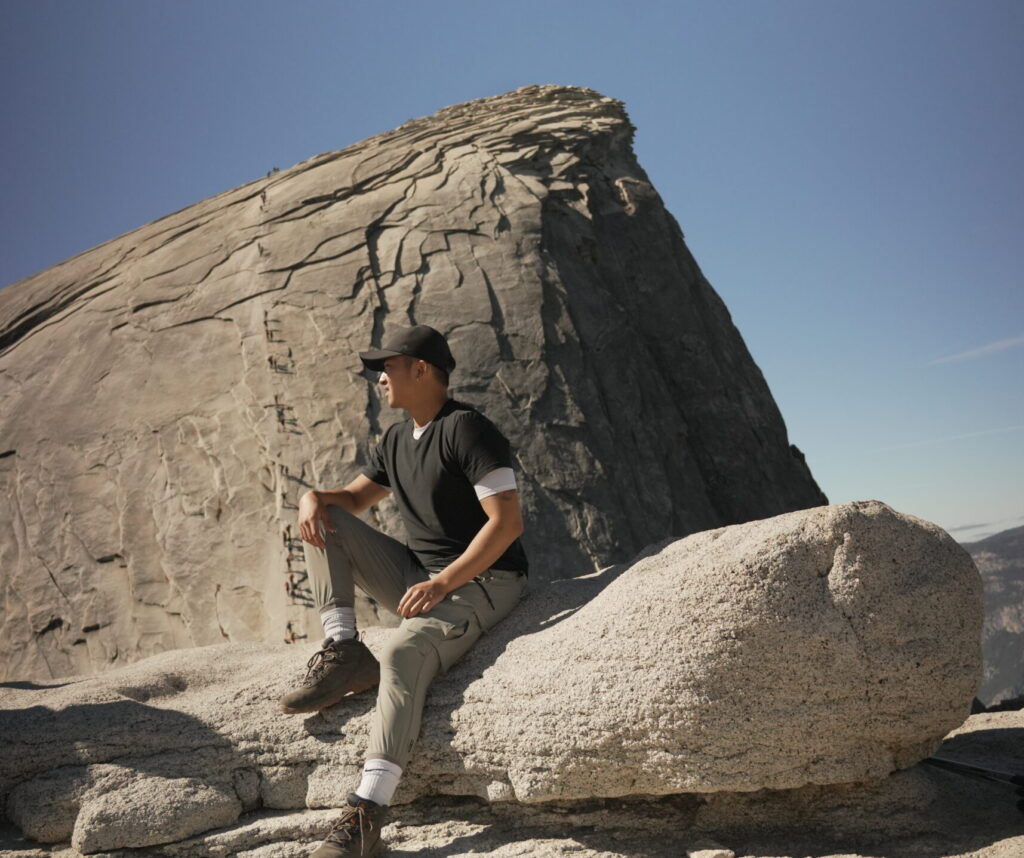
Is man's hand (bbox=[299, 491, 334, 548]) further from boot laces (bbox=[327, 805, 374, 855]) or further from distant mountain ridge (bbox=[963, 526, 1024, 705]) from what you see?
distant mountain ridge (bbox=[963, 526, 1024, 705])

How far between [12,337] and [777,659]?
758 centimetres

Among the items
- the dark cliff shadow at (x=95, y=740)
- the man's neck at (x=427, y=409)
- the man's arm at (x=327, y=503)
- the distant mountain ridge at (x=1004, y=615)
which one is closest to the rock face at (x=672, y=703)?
the dark cliff shadow at (x=95, y=740)

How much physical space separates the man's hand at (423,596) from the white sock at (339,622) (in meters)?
0.27

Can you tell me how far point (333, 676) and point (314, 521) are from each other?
0.57 meters

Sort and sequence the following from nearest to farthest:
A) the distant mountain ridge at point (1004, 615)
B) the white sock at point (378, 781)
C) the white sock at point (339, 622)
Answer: the white sock at point (378, 781) → the white sock at point (339, 622) → the distant mountain ridge at point (1004, 615)

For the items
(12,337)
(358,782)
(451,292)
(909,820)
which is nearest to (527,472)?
(451,292)

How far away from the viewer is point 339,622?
11.4ft

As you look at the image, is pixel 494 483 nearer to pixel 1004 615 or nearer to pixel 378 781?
pixel 378 781

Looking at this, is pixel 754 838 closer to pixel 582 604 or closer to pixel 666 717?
pixel 666 717

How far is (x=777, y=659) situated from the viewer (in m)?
2.90

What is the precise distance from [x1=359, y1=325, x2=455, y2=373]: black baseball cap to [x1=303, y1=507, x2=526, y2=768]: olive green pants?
1.93ft

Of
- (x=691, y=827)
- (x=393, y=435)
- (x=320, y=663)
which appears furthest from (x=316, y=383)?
(x=691, y=827)

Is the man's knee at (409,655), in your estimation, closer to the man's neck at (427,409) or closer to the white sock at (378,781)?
the white sock at (378,781)

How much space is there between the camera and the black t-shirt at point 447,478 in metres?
3.40
